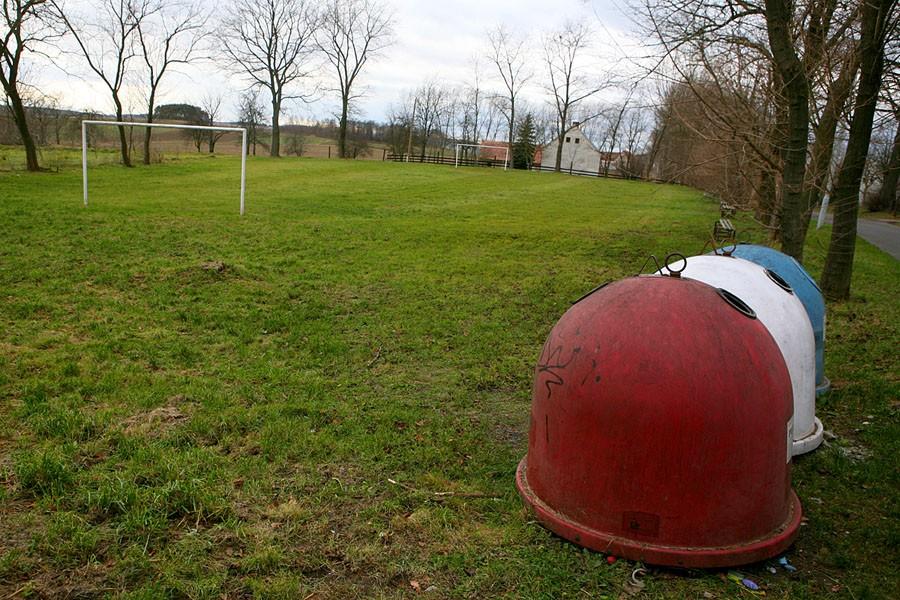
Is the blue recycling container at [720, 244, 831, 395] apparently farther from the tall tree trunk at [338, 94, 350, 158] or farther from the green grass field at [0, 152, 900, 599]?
the tall tree trunk at [338, 94, 350, 158]

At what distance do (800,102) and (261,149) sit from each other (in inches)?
2406

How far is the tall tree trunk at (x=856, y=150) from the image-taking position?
861 cm

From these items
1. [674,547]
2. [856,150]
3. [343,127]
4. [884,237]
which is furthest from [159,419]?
[343,127]

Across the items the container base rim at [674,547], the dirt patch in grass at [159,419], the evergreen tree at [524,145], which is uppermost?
the evergreen tree at [524,145]

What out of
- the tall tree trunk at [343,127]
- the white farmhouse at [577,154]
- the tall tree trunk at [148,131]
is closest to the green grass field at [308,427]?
the tall tree trunk at [148,131]

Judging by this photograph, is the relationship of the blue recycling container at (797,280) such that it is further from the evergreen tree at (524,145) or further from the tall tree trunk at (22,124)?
the evergreen tree at (524,145)

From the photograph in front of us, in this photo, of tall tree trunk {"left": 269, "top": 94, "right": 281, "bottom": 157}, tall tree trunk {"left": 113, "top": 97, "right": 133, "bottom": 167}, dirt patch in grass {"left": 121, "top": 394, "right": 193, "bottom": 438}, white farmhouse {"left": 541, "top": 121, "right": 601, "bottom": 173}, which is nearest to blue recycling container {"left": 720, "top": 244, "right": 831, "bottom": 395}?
dirt patch in grass {"left": 121, "top": 394, "right": 193, "bottom": 438}

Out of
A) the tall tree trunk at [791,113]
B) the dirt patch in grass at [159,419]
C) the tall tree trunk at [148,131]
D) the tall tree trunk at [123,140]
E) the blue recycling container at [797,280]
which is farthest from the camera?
the tall tree trunk at [148,131]

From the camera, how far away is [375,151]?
6225 centimetres

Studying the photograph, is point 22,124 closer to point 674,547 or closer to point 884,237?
point 674,547

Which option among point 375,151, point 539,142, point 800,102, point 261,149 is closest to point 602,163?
point 539,142

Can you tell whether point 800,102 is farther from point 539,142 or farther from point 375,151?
point 539,142

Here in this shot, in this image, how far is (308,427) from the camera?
490 cm

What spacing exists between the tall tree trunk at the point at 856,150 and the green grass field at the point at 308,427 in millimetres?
768
